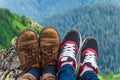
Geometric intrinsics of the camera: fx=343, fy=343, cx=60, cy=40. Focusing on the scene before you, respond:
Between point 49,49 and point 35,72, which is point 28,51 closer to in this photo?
point 49,49

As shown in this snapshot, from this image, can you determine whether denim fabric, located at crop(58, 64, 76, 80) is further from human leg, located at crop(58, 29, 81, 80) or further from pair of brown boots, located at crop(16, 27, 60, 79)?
pair of brown boots, located at crop(16, 27, 60, 79)

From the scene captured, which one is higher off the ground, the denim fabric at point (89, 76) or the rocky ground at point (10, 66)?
the rocky ground at point (10, 66)

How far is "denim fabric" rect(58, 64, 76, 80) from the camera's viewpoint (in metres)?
6.50

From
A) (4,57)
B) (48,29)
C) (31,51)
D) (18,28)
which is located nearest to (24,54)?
(31,51)

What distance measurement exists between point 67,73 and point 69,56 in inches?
34.2

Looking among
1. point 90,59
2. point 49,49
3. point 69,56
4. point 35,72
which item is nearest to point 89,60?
point 90,59

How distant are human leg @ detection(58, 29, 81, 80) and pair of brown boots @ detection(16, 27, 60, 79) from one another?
0.23m

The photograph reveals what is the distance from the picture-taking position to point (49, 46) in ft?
26.9

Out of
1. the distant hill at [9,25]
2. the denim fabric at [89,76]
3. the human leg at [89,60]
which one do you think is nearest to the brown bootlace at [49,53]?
the human leg at [89,60]

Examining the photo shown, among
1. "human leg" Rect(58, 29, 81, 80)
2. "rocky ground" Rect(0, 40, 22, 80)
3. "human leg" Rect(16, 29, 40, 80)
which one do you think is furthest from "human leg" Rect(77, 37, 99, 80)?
"rocky ground" Rect(0, 40, 22, 80)

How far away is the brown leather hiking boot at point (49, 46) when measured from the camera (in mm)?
7760

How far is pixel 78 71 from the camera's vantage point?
7355 millimetres

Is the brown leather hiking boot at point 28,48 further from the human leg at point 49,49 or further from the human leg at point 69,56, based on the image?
the human leg at point 69,56

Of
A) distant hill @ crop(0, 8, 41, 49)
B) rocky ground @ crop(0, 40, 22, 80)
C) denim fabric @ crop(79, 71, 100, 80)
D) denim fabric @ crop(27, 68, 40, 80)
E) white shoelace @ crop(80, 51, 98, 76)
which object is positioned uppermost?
distant hill @ crop(0, 8, 41, 49)
